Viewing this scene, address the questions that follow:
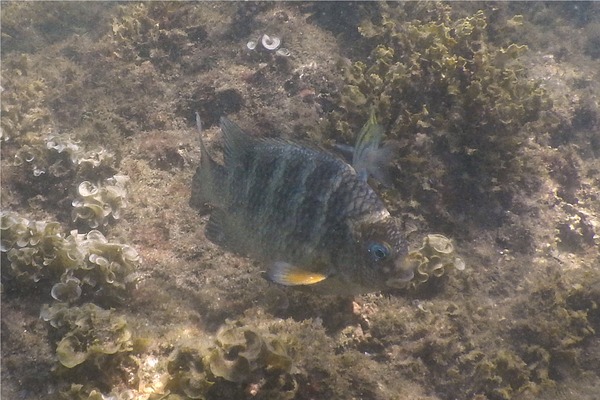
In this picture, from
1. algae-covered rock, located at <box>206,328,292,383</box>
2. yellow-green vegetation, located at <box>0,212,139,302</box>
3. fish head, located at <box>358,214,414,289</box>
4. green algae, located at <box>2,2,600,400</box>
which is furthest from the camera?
yellow-green vegetation, located at <box>0,212,139,302</box>

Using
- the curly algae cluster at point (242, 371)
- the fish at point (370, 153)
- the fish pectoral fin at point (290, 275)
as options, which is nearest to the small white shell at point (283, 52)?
the fish at point (370, 153)

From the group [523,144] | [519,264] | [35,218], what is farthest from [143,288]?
[523,144]

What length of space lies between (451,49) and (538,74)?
9.54 feet

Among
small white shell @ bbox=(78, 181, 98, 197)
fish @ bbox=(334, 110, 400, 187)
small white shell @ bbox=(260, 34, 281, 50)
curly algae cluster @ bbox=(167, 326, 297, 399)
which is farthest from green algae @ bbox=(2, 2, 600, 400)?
fish @ bbox=(334, 110, 400, 187)

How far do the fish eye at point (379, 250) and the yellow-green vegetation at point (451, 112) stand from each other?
181 cm

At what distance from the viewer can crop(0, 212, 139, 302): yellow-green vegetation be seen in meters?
3.50

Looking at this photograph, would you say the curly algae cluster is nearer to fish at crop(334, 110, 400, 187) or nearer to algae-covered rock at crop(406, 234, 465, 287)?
fish at crop(334, 110, 400, 187)

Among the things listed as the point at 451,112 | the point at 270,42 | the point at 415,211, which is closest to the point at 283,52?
the point at 270,42

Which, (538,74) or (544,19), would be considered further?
(544,19)

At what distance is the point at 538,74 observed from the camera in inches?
273

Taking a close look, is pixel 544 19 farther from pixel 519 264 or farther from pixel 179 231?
pixel 179 231

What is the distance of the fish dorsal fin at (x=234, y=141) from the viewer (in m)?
2.84

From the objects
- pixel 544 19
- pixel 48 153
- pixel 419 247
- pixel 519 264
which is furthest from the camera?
pixel 544 19

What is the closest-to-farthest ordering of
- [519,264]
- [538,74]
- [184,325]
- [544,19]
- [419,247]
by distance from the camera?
[184,325] → [419,247] → [519,264] → [538,74] → [544,19]
